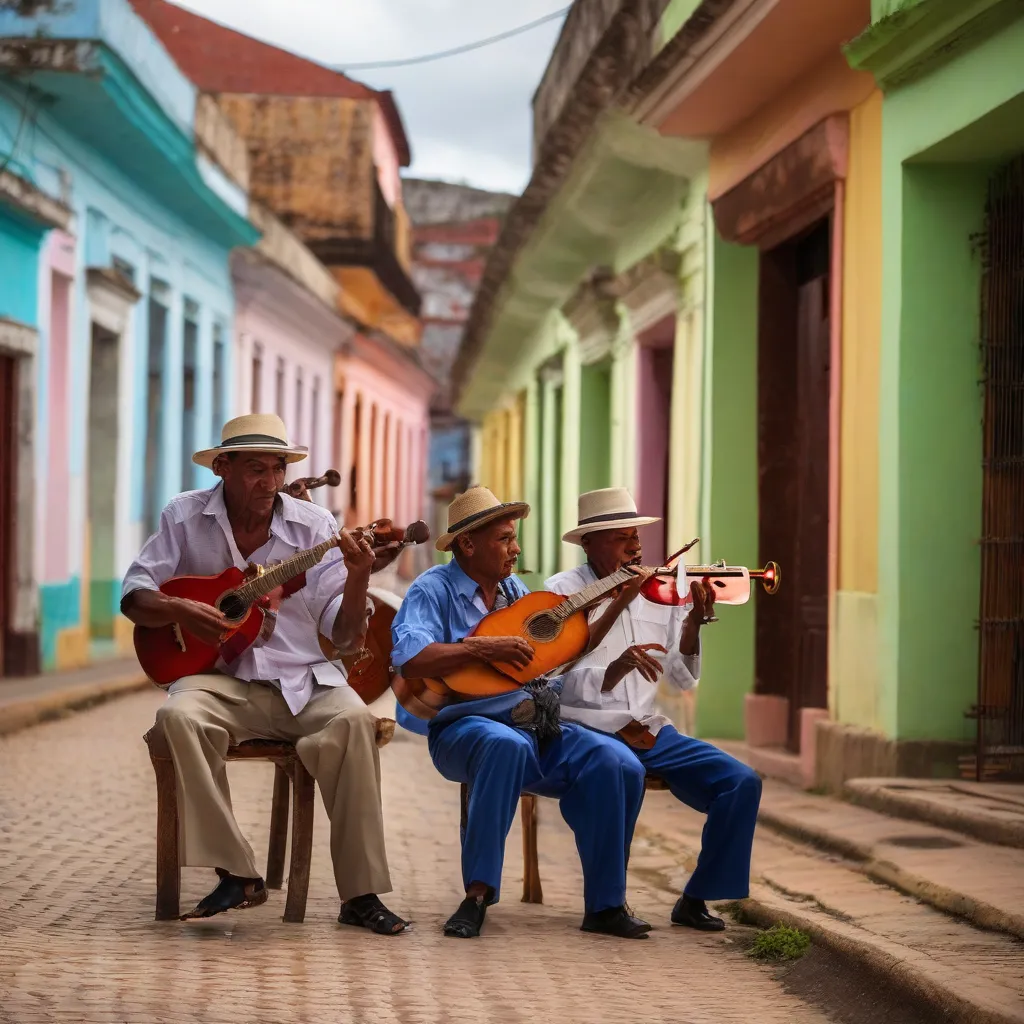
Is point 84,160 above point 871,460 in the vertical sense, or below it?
above

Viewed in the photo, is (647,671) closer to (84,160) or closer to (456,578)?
(456,578)

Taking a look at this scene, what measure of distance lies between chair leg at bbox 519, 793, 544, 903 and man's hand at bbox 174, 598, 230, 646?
124 cm

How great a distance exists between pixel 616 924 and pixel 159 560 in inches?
71.3

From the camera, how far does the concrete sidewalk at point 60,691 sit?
12.9m

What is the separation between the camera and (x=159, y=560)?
6176mm

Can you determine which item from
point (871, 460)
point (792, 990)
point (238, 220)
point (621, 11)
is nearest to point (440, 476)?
point (238, 220)

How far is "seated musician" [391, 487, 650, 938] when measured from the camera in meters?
5.93

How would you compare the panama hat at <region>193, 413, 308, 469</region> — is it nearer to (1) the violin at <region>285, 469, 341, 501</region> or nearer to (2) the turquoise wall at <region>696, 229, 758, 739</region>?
(1) the violin at <region>285, 469, 341, 501</region>

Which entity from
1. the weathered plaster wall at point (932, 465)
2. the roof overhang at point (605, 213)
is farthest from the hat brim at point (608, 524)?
the roof overhang at point (605, 213)

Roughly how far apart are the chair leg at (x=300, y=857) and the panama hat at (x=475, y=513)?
876mm

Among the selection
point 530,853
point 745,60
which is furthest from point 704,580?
point 745,60

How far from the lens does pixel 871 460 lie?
900 centimetres

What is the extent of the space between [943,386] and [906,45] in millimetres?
1469

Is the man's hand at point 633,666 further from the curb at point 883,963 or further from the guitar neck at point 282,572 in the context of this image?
the guitar neck at point 282,572
